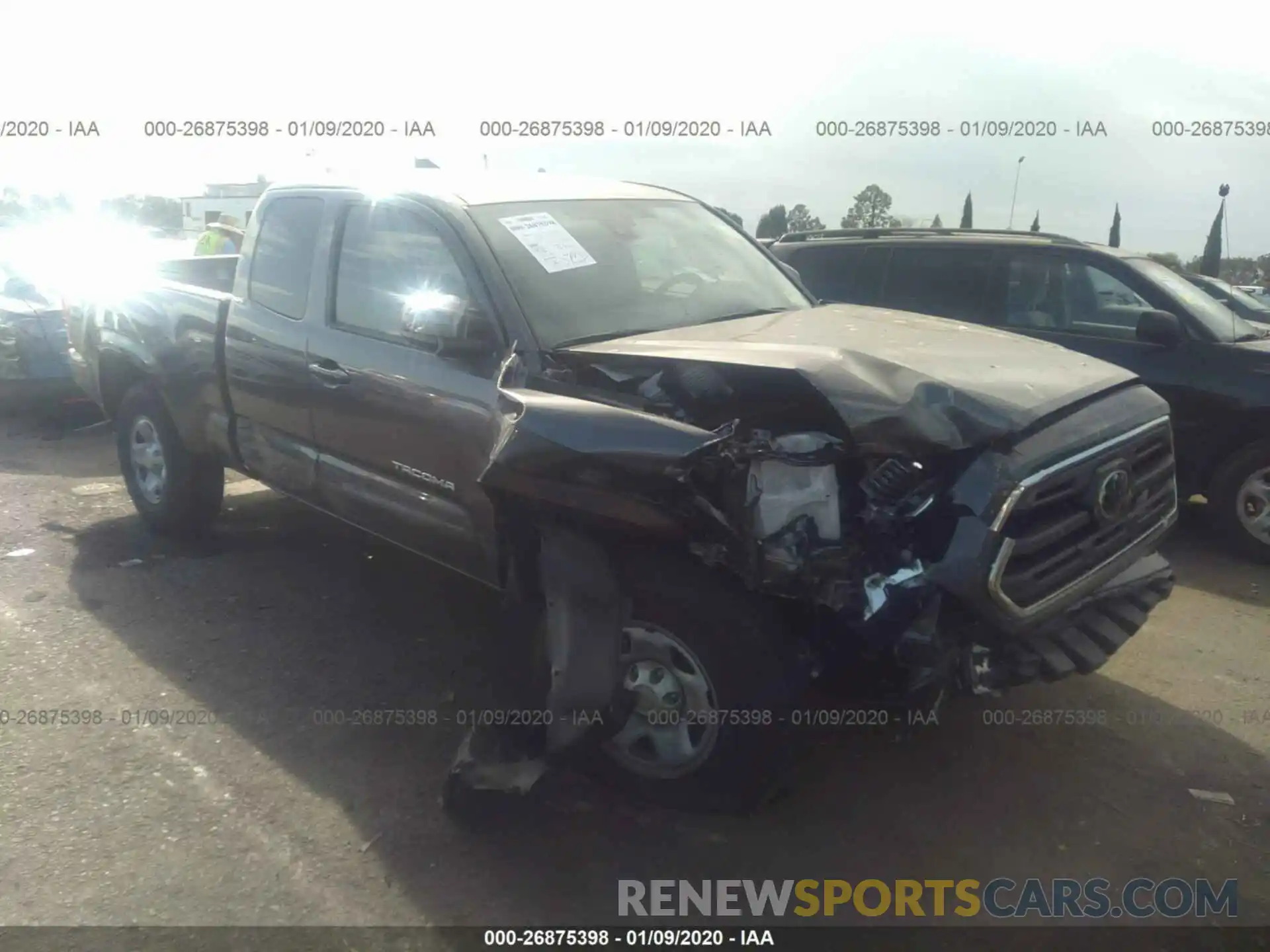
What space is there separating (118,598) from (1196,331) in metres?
6.17

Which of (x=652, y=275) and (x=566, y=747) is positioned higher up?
(x=652, y=275)

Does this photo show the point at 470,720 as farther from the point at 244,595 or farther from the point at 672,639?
the point at 244,595

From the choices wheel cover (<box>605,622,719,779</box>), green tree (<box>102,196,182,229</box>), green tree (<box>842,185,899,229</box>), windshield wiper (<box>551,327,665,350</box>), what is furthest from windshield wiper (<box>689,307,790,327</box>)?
green tree (<box>102,196,182,229</box>)

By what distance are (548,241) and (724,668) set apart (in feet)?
6.14

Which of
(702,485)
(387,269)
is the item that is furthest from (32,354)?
(702,485)

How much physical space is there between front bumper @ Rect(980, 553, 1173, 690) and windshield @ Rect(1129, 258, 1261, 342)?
10.3ft

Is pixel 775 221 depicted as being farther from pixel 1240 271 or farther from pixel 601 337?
pixel 601 337

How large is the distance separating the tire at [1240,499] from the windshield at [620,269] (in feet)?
9.72

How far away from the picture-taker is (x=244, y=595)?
5176mm

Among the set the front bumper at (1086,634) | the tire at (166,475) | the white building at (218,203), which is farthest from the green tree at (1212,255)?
the white building at (218,203)

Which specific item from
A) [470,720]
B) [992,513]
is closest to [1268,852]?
[992,513]

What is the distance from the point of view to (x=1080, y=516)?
10.5 feet

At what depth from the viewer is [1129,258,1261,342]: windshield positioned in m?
6.14

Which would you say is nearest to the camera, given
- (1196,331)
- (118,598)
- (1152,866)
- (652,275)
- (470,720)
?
(1152,866)
